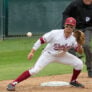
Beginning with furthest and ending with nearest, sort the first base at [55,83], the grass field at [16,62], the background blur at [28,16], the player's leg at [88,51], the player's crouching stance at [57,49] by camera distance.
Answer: the background blur at [28,16] → the grass field at [16,62] → the player's leg at [88,51] → the first base at [55,83] → the player's crouching stance at [57,49]

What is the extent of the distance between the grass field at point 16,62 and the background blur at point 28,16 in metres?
0.81

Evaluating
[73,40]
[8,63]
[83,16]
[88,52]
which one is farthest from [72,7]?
[8,63]

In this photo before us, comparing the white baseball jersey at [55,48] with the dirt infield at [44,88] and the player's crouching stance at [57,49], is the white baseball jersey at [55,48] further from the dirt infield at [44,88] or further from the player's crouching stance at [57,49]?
the dirt infield at [44,88]

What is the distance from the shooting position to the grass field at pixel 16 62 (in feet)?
36.4

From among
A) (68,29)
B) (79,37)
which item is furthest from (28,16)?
(68,29)

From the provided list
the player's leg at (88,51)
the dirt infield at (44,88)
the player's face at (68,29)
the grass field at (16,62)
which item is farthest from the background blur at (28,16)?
the player's face at (68,29)

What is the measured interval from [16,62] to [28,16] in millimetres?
5991

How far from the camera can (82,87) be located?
30.1 ft

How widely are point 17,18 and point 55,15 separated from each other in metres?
1.61

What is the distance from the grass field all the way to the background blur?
810mm

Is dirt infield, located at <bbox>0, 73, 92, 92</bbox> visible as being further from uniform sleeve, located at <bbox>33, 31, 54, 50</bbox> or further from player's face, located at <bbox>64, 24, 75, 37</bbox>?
player's face, located at <bbox>64, 24, 75, 37</bbox>

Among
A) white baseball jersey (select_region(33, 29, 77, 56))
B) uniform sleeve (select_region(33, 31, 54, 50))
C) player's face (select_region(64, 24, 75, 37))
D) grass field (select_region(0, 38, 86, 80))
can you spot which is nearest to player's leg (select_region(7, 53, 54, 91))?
white baseball jersey (select_region(33, 29, 77, 56))

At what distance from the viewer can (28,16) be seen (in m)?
18.4

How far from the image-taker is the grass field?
11.1 meters
